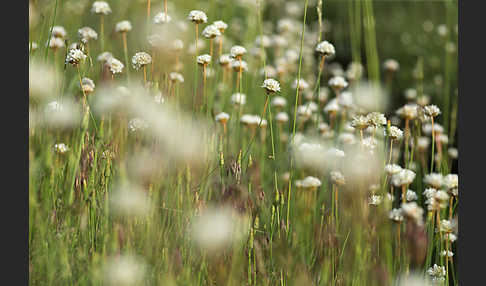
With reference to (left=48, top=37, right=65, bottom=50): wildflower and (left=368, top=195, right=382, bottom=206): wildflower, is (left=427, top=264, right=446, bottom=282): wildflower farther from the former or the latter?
(left=48, top=37, right=65, bottom=50): wildflower

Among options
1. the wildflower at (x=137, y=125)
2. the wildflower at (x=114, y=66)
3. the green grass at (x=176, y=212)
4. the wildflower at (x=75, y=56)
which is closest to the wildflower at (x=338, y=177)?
the green grass at (x=176, y=212)

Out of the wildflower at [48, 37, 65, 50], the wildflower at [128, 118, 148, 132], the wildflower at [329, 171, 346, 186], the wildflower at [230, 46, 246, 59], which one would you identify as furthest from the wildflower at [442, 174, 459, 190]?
the wildflower at [48, 37, 65, 50]

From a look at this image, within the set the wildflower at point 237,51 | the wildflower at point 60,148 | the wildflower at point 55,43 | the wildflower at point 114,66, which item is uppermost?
the wildflower at point 55,43

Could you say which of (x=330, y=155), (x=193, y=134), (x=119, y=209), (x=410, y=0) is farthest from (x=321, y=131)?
(x=410, y=0)

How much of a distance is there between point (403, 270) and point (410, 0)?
372cm

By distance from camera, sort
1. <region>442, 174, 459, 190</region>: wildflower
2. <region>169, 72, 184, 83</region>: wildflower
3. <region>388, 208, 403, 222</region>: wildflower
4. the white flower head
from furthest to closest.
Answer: the white flower head < <region>169, 72, 184, 83</region>: wildflower < <region>442, 174, 459, 190</region>: wildflower < <region>388, 208, 403, 222</region>: wildflower

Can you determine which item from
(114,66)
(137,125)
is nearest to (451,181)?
(137,125)

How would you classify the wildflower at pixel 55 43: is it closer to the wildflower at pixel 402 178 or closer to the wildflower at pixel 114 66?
the wildflower at pixel 114 66

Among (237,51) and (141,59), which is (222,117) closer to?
(237,51)

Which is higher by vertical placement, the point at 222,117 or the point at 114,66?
the point at 114,66

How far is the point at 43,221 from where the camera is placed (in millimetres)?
1591

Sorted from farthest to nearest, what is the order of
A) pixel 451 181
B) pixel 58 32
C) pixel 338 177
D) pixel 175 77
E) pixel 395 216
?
1. pixel 58 32
2. pixel 175 77
3. pixel 338 177
4. pixel 451 181
5. pixel 395 216

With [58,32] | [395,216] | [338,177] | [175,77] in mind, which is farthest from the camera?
[58,32]

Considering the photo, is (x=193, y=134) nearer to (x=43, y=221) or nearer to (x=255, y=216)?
(x=255, y=216)
